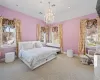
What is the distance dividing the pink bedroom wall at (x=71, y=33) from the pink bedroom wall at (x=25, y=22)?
2131 mm

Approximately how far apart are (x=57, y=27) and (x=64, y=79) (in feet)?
14.7

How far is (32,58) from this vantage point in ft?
9.82

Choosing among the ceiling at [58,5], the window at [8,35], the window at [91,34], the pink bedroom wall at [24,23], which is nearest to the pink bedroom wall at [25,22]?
the pink bedroom wall at [24,23]

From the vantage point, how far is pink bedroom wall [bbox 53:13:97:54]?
4.96m

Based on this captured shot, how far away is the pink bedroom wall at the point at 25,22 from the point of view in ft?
13.9

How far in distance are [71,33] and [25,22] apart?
10.2ft

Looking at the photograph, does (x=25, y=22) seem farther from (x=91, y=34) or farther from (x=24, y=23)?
(x=91, y=34)

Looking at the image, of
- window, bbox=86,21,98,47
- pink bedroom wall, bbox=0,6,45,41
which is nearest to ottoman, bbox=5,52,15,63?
pink bedroom wall, bbox=0,6,45,41

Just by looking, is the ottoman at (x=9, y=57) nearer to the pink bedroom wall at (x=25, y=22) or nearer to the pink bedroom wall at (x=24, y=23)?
the pink bedroom wall at (x=24, y=23)

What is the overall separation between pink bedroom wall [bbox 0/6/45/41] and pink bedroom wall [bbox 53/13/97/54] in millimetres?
2131

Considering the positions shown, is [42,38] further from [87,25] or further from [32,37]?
[87,25]

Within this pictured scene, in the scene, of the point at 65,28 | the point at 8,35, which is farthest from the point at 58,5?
the point at 8,35

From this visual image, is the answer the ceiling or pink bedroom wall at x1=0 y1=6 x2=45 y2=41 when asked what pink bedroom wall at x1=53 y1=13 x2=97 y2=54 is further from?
pink bedroom wall at x1=0 y1=6 x2=45 y2=41

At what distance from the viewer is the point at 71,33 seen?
17.3ft
